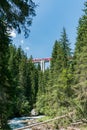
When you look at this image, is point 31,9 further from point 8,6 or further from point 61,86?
point 61,86

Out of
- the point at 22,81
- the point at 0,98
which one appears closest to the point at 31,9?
the point at 0,98

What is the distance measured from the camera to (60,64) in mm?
50250

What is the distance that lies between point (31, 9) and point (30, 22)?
0.36 metres

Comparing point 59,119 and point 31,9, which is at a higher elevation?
point 31,9

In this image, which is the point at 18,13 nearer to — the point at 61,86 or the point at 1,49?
the point at 1,49

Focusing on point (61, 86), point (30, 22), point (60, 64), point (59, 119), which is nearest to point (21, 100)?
point (60, 64)

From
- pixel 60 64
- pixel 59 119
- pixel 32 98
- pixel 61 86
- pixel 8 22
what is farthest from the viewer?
pixel 32 98

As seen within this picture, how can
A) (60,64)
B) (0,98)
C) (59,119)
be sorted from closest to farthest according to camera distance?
(0,98)
(59,119)
(60,64)

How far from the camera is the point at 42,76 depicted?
7256 centimetres

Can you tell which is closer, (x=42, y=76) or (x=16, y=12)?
(x=16, y=12)

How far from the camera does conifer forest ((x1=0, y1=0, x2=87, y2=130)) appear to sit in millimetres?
8414

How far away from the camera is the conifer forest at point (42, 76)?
8414 millimetres

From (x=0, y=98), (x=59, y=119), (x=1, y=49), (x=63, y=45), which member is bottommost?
(x=59, y=119)

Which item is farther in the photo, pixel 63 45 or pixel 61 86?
pixel 63 45
